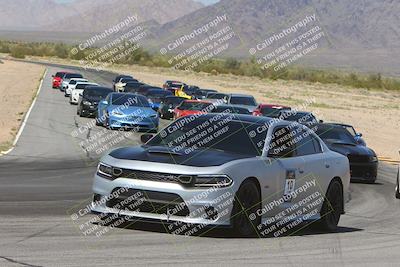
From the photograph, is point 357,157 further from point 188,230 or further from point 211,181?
point 211,181

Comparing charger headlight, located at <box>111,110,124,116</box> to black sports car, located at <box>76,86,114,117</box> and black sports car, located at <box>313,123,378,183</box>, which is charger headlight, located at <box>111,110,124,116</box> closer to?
black sports car, located at <box>76,86,114,117</box>

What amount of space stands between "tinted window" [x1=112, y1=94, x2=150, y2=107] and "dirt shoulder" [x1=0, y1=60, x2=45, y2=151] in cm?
365

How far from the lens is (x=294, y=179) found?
1146cm

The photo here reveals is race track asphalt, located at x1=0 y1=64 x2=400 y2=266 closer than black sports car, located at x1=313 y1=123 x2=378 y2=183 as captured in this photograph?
Yes

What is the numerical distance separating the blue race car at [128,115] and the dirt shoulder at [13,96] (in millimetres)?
3256

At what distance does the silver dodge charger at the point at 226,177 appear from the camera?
33.2ft

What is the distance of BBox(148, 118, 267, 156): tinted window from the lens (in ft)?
36.3

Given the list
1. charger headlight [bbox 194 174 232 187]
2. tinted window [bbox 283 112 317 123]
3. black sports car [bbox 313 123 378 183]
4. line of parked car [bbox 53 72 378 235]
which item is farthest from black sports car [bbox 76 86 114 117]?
charger headlight [bbox 194 174 232 187]

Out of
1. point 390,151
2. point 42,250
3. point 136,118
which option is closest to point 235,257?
point 42,250

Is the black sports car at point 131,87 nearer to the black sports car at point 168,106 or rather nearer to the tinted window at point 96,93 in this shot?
the black sports car at point 168,106

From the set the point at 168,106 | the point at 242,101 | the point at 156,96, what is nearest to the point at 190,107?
the point at 242,101

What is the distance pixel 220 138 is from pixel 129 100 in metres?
22.5

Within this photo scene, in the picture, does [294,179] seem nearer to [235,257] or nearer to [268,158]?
[268,158]

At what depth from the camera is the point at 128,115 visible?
3247 cm
